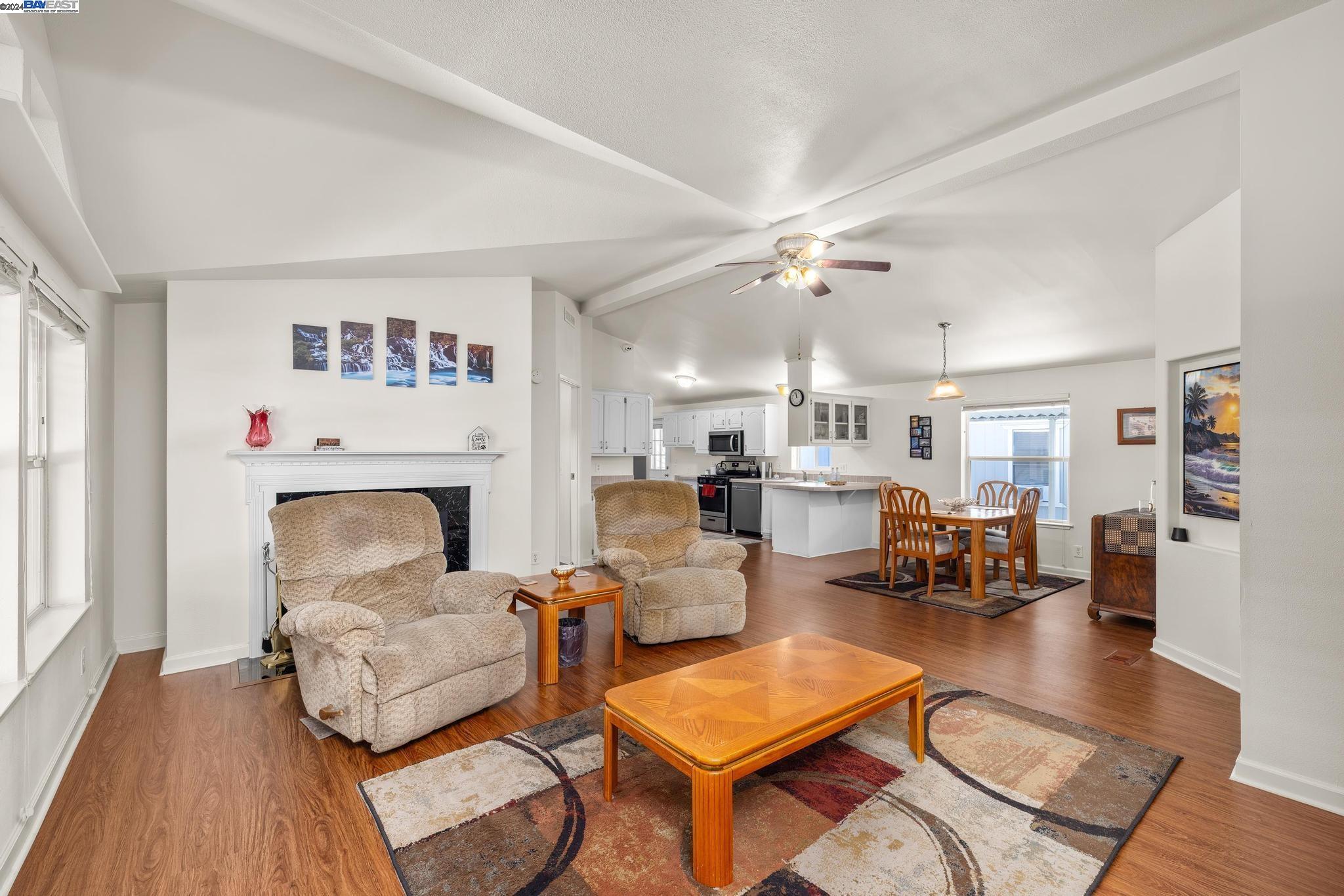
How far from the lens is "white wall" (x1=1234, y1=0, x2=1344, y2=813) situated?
2.12 meters

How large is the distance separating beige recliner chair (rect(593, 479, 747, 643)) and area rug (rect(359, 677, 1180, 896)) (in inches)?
46.8

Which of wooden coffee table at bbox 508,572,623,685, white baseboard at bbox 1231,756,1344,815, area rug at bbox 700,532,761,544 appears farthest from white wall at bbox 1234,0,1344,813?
area rug at bbox 700,532,761,544

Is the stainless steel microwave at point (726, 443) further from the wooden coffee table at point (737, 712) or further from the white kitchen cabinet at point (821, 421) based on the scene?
the wooden coffee table at point (737, 712)

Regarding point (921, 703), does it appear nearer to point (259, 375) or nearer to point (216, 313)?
point (259, 375)

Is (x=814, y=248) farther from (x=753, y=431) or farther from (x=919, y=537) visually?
(x=753, y=431)

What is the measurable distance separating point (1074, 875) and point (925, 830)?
408 mm

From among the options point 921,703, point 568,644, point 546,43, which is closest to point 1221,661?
point 921,703

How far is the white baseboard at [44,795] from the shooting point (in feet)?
Result: 5.85

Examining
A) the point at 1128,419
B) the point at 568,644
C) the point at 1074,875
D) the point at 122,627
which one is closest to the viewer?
the point at 1074,875

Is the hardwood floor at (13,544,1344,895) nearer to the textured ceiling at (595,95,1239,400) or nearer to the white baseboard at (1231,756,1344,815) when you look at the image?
the white baseboard at (1231,756,1344,815)

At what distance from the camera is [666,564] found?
4422 mm

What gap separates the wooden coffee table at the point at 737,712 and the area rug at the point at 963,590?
2724 millimetres

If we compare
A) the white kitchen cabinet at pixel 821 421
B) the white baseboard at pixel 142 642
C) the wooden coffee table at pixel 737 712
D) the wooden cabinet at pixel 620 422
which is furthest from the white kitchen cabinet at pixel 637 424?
the wooden coffee table at pixel 737 712

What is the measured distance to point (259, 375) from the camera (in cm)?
381
